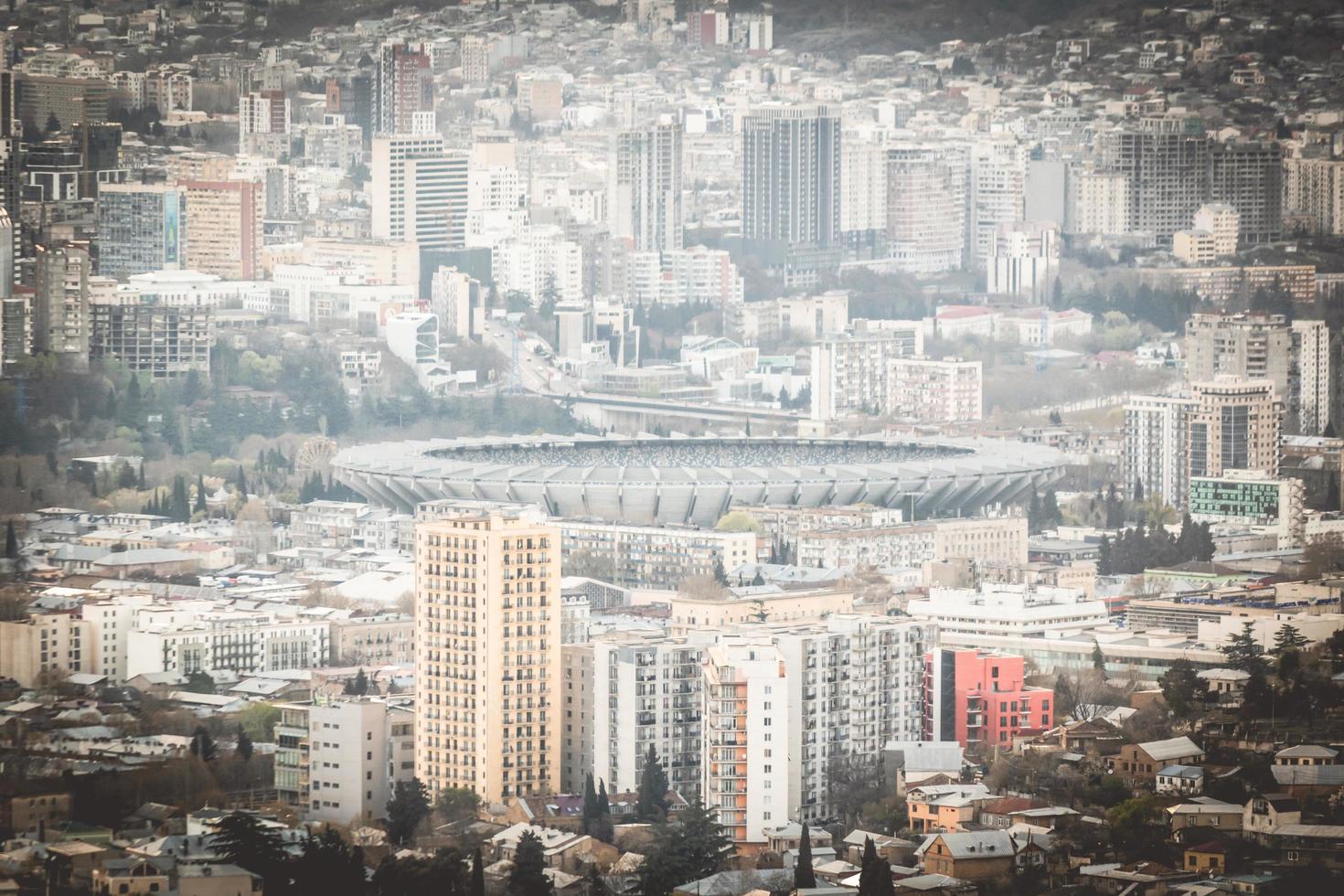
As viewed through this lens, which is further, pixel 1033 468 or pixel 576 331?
pixel 576 331

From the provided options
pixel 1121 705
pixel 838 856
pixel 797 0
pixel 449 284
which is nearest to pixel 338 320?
pixel 449 284

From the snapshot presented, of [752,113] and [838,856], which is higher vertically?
[752,113]

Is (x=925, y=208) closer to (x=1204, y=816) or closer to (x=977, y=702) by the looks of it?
(x=977, y=702)

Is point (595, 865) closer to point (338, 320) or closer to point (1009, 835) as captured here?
point (1009, 835)

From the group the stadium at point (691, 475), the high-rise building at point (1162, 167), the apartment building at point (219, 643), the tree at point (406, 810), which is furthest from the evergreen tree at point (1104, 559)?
the high-rise building at point (1162, 167)

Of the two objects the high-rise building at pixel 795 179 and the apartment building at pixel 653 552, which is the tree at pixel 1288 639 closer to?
the apartment building at pixel 653 552

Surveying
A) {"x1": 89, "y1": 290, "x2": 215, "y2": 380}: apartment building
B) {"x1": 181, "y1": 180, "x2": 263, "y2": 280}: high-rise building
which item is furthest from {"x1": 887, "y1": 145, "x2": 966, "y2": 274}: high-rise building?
{"x1": 89, "y1": 290, "x2": 215, "y2": 380}: apartment building

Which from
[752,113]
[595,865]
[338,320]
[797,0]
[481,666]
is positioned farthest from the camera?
[797,0]

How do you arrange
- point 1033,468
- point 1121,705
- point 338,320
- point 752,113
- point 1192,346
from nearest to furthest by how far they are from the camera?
point 1121,705 → point 1033,468 → point 1192,346 → point 338,320 → point 752,113

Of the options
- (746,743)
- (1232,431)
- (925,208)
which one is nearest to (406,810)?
(746,743)
